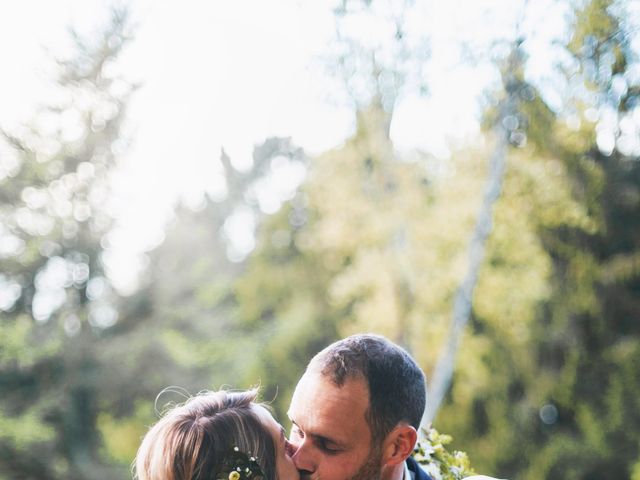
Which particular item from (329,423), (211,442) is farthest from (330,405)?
(211,442)

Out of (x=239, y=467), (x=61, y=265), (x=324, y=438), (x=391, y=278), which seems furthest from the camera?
(x=61, y=265)

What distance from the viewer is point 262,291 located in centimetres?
1201

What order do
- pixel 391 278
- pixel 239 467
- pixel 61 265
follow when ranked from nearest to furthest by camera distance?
pixel 239 467
pixel 391 278
pixel 61 265

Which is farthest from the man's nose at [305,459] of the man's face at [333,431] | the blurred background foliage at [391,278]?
the blurred background foliage at [391,278]

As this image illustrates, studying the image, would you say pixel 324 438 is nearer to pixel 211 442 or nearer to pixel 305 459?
pixel 305 459

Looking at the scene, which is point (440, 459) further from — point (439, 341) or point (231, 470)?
point (439, 341)

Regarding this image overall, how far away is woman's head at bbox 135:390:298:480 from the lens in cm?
168

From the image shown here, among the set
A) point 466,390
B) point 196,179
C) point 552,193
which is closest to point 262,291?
point 196,179

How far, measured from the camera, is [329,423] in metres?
1.76

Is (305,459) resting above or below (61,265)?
above

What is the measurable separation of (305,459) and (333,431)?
96mm

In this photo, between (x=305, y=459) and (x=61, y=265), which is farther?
(x=61, y=265)

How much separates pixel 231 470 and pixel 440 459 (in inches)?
27.5

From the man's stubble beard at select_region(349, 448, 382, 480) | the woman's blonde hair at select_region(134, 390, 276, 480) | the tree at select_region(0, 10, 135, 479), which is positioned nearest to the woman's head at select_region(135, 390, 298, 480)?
the woman's blonde hair at select_region(134, 390, 276, 480)
